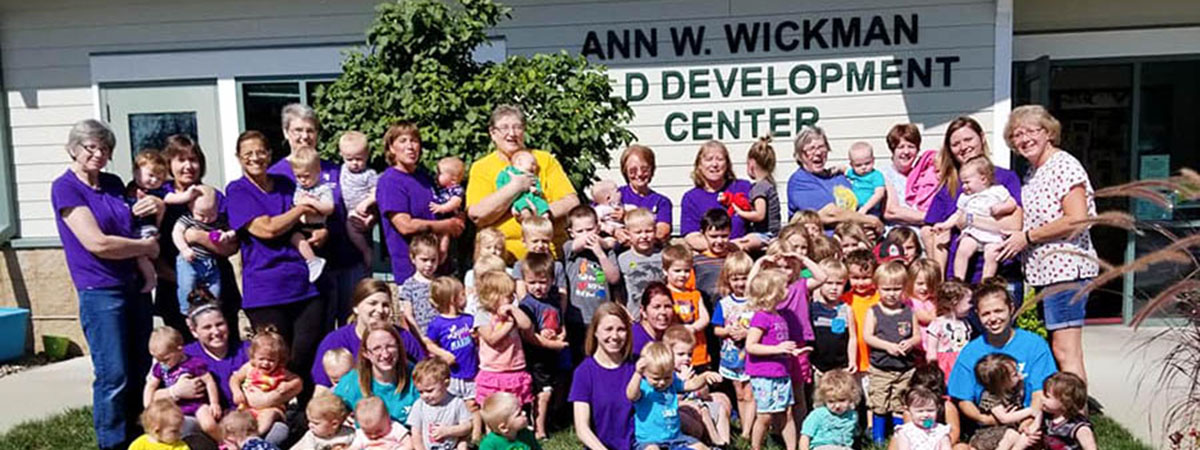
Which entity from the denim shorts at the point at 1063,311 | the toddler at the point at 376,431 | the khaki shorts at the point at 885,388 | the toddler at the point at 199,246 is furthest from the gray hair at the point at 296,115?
the denim shorts at the point at 1063,311

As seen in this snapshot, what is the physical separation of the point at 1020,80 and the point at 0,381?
27.9 feet

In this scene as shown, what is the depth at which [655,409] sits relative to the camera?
436 cm

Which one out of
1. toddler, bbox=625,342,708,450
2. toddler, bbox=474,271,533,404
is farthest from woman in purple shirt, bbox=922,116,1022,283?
toddler, bbox=474,271,533,404

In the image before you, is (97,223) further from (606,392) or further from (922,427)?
(922,427)

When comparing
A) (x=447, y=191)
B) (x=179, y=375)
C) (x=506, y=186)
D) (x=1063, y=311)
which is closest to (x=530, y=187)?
(x=506, y=186)

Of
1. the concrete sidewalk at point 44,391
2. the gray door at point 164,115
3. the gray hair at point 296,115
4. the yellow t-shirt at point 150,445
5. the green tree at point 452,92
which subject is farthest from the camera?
Answer: the gray door at point 164,115

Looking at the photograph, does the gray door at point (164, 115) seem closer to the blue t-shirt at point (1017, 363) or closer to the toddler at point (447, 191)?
the toddler at point (447, 191)

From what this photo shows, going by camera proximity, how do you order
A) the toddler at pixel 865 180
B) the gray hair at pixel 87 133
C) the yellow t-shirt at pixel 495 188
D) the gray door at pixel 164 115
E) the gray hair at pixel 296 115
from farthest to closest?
the gray door at pixel 164 115
the toddler at pixel 865 180
the yellow t-shirt at pixel 495 188
the gray hair at pixel 296 115
the gray hair at pixel 87 133

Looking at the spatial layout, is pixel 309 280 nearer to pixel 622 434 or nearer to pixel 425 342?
Answer: pixel 425 342

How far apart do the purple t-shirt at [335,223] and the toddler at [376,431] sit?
1.21m

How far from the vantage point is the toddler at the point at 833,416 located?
437 centimetres

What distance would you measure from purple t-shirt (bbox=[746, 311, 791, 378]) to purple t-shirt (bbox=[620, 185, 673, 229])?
3.55 feet

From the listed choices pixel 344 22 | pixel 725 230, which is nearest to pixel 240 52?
pixel 344 22

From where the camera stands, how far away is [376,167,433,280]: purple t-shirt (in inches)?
202
